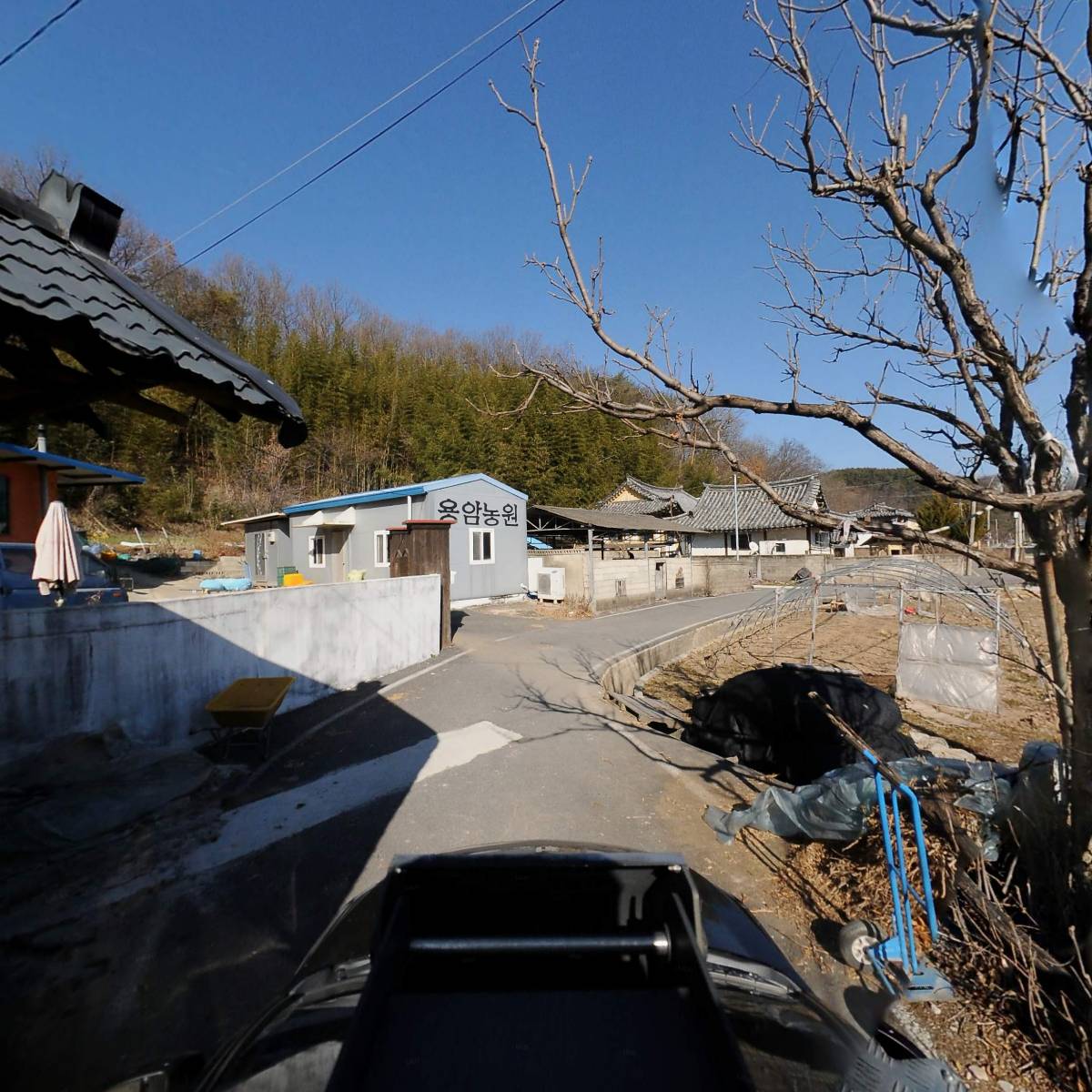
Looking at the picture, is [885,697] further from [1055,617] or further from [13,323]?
[13,323]

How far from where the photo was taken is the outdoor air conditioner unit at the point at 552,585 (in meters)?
18.4

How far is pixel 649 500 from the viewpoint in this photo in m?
37.7

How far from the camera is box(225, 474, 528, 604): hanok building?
17.9 m

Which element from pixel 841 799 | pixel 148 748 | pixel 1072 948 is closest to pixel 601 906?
pixel 1072 948

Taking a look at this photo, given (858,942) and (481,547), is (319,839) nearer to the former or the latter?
(858,942)

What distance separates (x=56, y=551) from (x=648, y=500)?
3384cm

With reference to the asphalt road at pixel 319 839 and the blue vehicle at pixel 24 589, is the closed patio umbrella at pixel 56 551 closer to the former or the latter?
the blue vehicle at pixel 24 589

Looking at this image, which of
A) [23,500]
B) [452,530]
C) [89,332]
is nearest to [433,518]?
[452,530]

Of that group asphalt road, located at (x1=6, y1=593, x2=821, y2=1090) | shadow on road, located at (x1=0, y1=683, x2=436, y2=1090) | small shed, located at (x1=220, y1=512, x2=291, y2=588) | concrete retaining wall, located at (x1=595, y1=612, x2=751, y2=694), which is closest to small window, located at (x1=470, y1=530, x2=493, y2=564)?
concrete retaining wall, located at (x1=595, y1=612, x2=751, y2=694)

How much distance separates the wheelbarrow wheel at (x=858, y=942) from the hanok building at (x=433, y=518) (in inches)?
580

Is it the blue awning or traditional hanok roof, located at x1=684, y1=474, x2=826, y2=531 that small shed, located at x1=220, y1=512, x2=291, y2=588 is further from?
traditional hanok roof, located at x1=684, y1=474, x2=826, y2=531

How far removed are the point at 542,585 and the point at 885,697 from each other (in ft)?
43.3

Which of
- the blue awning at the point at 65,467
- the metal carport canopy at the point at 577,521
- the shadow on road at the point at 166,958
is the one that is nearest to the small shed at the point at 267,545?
the blue awning at the point at 65,467

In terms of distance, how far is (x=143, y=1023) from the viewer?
8.03 feet
